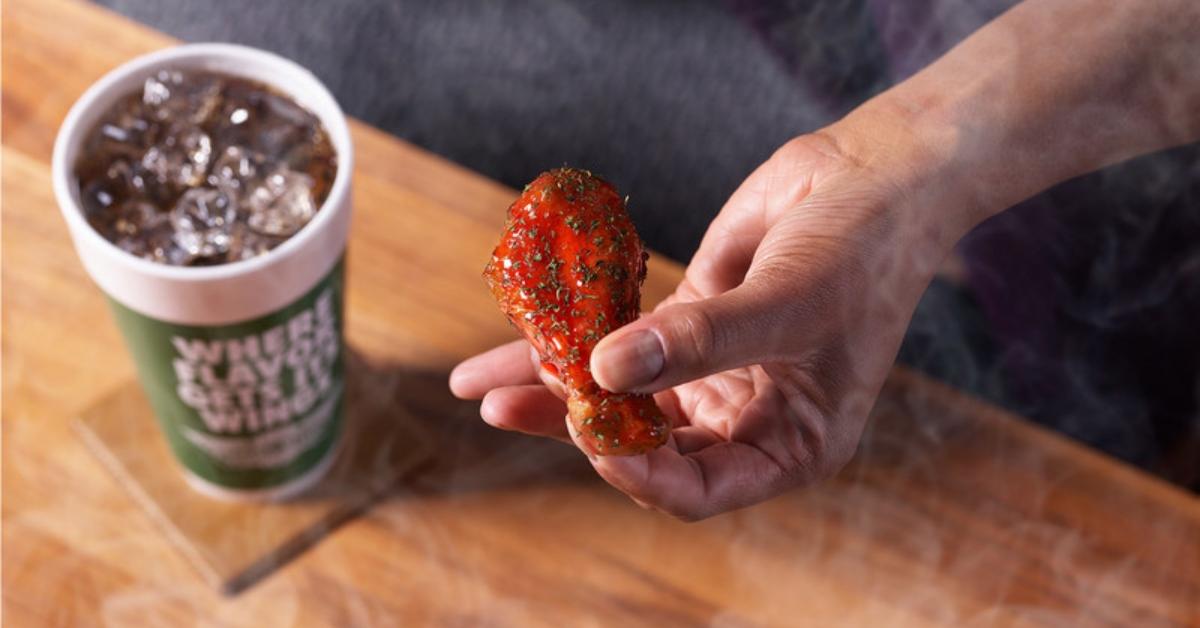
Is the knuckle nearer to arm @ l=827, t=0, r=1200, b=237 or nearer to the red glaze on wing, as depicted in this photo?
the red glaze on wing

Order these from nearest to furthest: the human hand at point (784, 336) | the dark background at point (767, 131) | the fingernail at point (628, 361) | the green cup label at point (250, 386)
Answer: the fingernail at point (628, 361) < the human hand at point (784, 336) < the green cup label at point (250, 386) < the dark background at point (767, 131)

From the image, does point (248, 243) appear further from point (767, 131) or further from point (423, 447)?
point (767, 131)

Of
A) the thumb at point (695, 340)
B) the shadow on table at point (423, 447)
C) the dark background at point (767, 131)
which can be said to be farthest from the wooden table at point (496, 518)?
the thumb at point (695, 340)

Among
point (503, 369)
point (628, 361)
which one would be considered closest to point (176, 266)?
point (503, 369)

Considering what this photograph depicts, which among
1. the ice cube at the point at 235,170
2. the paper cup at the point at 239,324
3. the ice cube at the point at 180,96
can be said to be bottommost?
the paper cup at the point at 239,324

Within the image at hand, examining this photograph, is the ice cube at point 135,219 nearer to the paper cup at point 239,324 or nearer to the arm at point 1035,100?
the paper cup at point 239,324

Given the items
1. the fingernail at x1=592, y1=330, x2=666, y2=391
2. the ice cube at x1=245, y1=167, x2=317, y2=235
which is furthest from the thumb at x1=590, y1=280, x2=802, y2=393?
the ice cube at x1=245, y1=167, x2=317, y2=235
